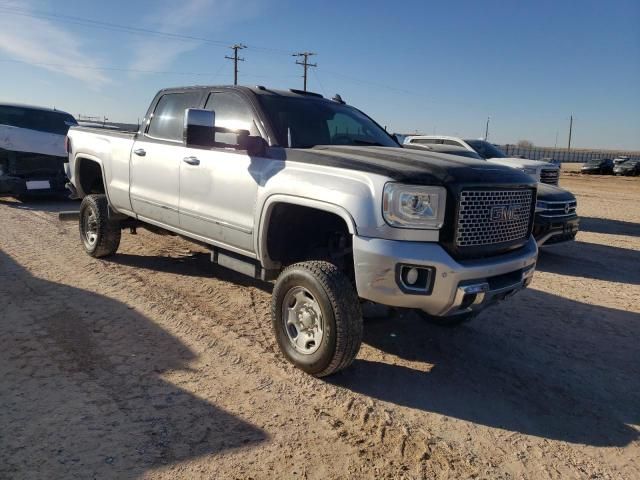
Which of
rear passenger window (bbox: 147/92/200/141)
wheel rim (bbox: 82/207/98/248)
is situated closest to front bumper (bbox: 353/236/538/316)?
rear passenger window (bbox: 147/92/200/141)

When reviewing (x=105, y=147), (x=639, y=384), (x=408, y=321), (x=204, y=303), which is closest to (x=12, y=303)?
(x=204, y=303)

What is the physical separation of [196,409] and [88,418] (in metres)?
0.60

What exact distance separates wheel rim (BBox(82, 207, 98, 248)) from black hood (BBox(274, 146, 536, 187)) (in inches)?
135

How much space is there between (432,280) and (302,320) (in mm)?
1035

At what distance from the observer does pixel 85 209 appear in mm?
6500

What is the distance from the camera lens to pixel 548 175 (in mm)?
11766

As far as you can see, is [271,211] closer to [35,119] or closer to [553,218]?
[553,218]

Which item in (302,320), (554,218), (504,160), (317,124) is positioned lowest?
(302,320)

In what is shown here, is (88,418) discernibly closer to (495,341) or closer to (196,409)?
(196,409)

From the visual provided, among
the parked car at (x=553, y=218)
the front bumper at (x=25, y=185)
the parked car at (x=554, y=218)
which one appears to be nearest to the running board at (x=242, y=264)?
the parked car at (x=553, y=218)

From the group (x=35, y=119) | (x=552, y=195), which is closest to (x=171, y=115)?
(x=552, y=195)

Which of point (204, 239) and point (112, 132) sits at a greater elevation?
point (112, 132)

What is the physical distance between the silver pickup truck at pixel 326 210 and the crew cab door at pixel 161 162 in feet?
0.06

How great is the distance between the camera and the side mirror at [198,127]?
385 centimetres
